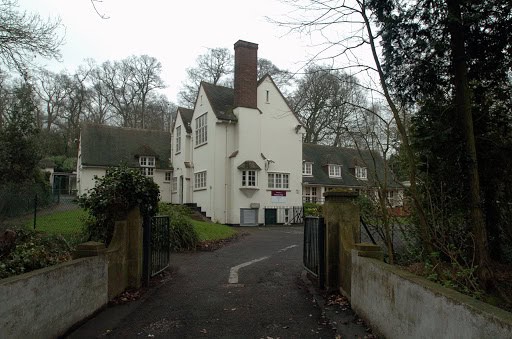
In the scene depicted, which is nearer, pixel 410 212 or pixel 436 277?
pixel 436 277

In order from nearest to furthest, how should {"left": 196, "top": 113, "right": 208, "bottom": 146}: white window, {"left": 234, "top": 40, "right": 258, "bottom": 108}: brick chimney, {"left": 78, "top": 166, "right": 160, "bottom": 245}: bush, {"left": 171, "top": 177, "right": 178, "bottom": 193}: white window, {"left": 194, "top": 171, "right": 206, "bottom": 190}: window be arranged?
{"left": 78, "top": 166, "right": 160, "bottom": 245}: bush, {"left": 234, "top": 40, "right": 258, "bottom": 108}: brick chimney, {"left": 194, "top": 171, "right": 206, "bottom": 190}: window, {"left": 196, "top": 113, "right": 208, "bottom": 146}: white window, {"left": 171, "top": 177, "right": 178, "bottom": 193}: white window

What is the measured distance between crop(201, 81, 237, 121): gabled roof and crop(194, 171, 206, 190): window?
4.44 meters

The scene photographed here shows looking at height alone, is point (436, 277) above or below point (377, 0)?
below

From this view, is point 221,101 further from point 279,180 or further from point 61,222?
point 61,222

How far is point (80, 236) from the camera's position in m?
10.7

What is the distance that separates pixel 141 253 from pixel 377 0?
6641 millimetres

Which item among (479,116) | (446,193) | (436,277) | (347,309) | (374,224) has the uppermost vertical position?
(479,116)

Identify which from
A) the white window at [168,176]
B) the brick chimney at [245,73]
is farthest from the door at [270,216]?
the white window at [168,176]

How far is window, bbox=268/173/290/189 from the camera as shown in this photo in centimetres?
2792

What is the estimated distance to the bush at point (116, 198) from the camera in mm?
7883

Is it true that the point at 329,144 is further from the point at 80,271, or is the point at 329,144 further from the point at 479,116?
the point at 80,271

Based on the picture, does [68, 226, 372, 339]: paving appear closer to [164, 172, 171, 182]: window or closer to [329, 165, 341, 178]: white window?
[164, 172, 171, 182]: window

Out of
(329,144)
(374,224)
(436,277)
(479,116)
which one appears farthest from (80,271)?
(329,144)

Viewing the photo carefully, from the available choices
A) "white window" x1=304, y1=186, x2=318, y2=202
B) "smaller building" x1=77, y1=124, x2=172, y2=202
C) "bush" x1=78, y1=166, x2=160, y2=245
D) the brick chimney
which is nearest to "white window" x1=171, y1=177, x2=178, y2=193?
"smaller building" x1=77, y1=124, x2=172, y2=202
